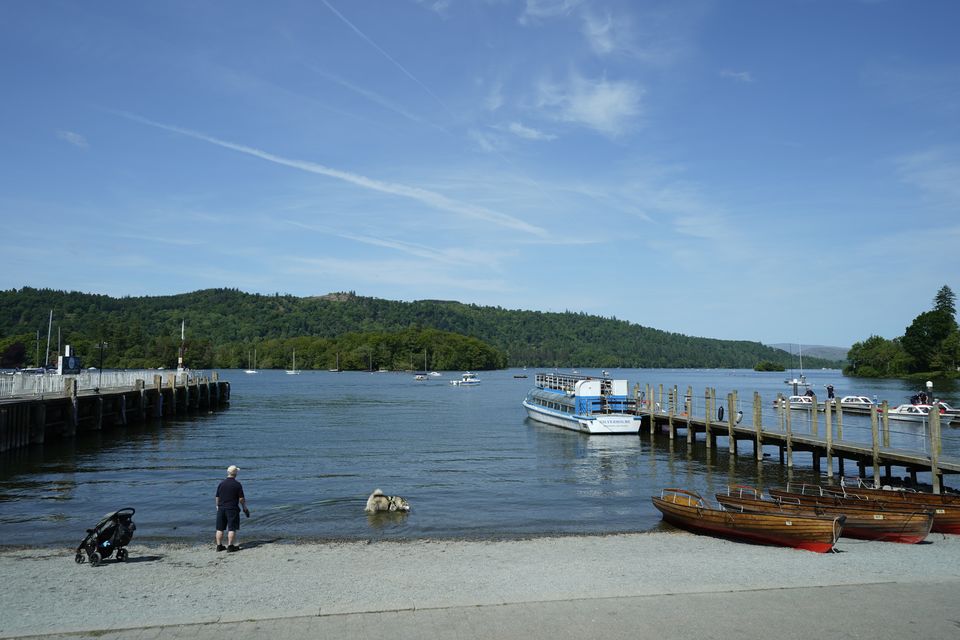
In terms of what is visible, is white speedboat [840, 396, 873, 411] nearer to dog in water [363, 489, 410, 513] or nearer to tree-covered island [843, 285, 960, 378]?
dog in water [363, 489, 410, 513]

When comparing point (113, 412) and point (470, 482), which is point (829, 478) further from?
point (113, 412)

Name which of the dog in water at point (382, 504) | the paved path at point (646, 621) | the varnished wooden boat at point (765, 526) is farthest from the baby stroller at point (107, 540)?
the varnished wooden boat at point (765, 526)

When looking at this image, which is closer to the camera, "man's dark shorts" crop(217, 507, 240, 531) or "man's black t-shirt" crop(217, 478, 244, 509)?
"man's black t-shirt" crop(217, 478, 244, 509)

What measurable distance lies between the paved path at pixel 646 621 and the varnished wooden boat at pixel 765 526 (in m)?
3.95

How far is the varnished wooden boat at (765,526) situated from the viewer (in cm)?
1493

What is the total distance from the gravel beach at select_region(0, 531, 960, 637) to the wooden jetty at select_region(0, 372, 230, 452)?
23.8 meters

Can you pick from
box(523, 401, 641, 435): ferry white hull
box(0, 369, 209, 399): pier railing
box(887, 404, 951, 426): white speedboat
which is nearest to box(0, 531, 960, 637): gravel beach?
box(0, 369, 209, 399): pier railing

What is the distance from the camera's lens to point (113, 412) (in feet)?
165

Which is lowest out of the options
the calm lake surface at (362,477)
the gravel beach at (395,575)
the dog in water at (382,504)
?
the calm lake surface at (362,477)

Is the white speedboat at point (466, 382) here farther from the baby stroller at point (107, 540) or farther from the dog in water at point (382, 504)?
the baby stroller at point (107, 540)

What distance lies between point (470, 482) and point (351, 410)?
45.8 meters

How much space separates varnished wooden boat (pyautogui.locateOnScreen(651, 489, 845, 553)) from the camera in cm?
1493

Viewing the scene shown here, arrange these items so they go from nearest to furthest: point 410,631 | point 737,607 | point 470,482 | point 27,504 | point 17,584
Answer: point 410,631
point 737,607
point 17,584
point 27,504
point 470,482

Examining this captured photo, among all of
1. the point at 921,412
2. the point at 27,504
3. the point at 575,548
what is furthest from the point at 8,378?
the point at 921,412
